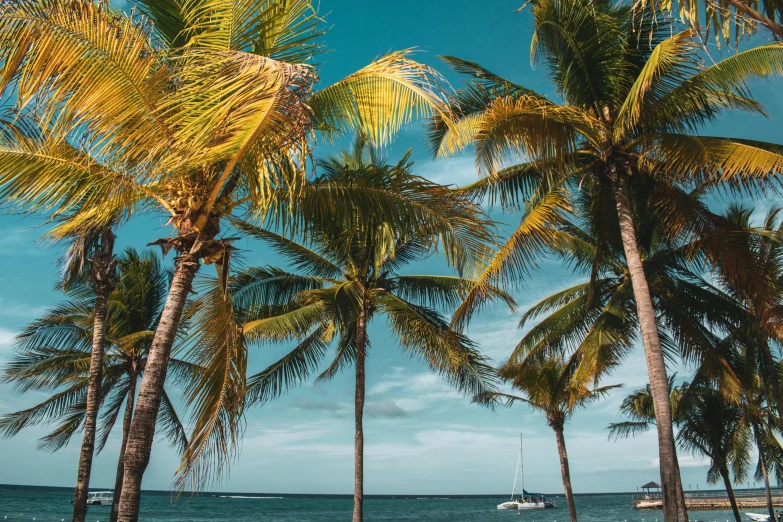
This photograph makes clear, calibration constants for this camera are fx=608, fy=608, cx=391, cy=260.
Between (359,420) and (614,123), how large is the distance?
7.63 metres

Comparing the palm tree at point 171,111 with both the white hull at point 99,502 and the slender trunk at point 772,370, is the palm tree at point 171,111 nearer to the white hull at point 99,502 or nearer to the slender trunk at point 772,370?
the slender trunk at point 772,370

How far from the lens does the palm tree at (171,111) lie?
4.57m

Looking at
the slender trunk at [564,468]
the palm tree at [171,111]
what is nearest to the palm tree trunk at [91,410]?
the palm tree at [171,111]

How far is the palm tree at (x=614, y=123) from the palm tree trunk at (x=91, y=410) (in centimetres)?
742

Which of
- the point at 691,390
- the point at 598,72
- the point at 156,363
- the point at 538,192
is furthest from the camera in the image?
the point at 691,390

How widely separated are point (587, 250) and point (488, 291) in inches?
242

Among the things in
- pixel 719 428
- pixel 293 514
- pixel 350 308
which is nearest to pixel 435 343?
pixel 350 308

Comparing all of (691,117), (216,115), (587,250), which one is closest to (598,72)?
(691,117)

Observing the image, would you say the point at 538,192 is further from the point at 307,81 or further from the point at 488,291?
the point at 307,81

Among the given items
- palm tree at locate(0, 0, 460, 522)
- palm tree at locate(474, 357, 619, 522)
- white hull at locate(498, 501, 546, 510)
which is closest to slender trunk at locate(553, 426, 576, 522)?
palm tree at locate(474, 357, 619, 522)

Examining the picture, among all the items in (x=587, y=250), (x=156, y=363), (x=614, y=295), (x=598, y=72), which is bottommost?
(x=156, y=363)

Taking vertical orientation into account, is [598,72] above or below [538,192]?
above

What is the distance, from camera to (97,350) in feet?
39.8

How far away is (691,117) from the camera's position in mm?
10211
